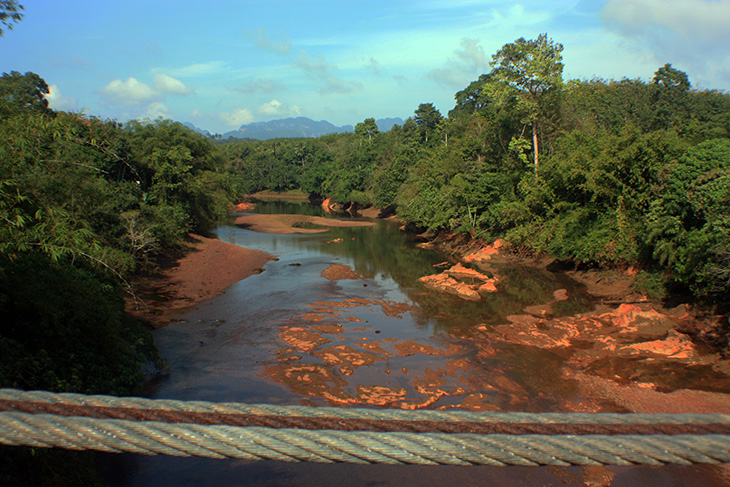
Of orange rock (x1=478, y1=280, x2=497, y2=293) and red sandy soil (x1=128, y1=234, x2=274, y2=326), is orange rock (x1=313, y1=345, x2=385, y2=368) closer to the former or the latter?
red sandy soil (x1=128, y1=234, x2=274, y2=326)

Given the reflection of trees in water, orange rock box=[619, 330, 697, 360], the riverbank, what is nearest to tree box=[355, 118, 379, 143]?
the reflection of trees in water

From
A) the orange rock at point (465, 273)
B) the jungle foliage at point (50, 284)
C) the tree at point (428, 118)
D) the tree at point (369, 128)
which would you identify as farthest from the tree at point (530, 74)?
the tree at point (369, 128)

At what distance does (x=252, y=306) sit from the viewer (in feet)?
77.4

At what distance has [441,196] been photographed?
41.5m

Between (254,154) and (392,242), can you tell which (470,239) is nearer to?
(392,242)

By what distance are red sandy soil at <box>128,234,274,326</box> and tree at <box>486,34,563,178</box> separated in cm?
2139

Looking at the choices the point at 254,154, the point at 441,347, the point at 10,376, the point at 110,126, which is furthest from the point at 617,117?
the point at 254,154

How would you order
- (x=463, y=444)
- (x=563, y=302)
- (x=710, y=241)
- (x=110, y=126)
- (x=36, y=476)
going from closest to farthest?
(x=463, y=444)
(x=36, y=476)
(x=710, y=241)
(x=563, y=302)
(x=110, y=126)

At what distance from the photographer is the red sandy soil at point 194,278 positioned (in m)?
22.3

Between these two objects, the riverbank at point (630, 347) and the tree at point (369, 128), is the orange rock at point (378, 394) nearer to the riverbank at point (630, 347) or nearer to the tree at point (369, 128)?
the riverbank at point (630, 347)

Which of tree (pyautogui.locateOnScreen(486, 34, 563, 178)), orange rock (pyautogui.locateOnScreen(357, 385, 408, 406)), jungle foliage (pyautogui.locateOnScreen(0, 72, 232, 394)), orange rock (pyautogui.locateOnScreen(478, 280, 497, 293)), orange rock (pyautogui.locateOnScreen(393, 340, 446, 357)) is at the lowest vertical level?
orange rock (pyautogui.locateOnScreen(357, 385, 408, 406))

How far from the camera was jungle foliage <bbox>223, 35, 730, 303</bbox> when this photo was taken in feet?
61.7

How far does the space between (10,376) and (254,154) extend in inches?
4056

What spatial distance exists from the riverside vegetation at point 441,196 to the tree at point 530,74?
11cm
